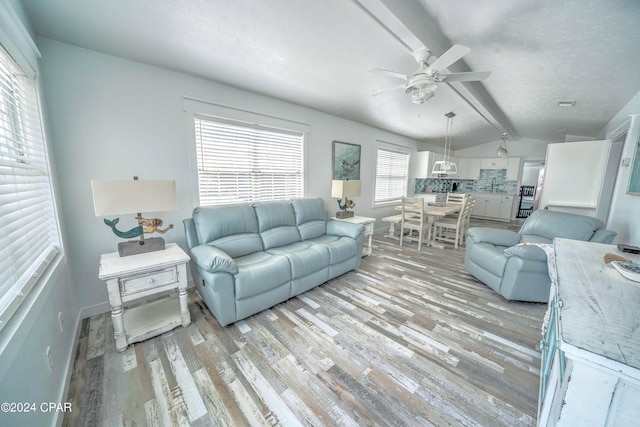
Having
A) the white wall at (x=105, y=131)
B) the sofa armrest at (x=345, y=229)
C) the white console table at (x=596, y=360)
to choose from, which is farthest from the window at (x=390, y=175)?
the white console table at (x=596, y=360)

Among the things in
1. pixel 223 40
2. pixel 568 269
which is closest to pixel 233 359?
pixel 568 269

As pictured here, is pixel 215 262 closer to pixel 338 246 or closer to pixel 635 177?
pixel 338 246

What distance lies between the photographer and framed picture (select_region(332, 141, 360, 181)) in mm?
4102

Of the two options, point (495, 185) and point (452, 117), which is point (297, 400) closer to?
point (452, 117)

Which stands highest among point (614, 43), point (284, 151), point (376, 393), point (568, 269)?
point (614, 43)

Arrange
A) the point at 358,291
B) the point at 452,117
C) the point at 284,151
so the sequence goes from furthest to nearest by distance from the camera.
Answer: the point at 452,117 < the point at 284,151 < the point at 358,291

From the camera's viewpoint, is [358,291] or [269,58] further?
[358,291]

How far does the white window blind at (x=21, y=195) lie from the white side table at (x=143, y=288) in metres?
0.38

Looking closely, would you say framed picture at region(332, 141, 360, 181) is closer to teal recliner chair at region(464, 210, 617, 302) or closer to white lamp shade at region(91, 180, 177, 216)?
teal recliner chair at region(464, 210, 617, 302)

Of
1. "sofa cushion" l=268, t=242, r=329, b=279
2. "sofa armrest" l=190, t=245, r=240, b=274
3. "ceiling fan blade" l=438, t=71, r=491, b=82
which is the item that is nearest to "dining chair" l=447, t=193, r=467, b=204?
"ceiling fan blade" l=438, t=71, r=491, b=82

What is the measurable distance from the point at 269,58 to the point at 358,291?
8.68 ft

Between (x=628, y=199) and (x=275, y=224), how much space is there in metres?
3.95

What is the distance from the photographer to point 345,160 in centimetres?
427

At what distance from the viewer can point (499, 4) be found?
1548 millimetres
